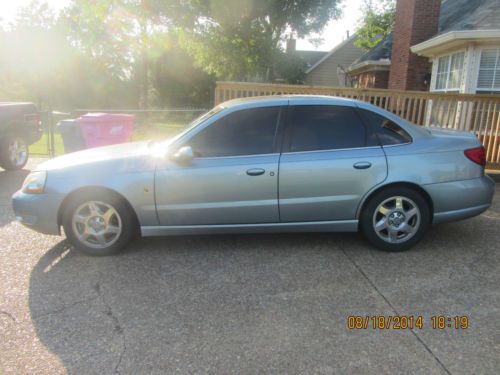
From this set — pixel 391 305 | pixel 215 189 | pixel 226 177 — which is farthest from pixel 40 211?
pixel 391 305

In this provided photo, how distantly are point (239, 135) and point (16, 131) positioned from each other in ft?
21.1

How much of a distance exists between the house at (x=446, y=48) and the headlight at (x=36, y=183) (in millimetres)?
9754

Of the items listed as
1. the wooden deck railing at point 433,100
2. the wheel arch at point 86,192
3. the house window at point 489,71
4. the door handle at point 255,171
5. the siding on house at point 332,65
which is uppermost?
the siding on house at point 332,65

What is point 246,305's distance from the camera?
3.37 m

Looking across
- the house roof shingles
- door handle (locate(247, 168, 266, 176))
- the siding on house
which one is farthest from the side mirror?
the siding on house

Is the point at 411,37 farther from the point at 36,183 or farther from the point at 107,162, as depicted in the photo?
the point at 36,183

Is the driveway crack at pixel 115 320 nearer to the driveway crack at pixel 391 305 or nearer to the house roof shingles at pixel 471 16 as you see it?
the driveway crack at pixel 391 305

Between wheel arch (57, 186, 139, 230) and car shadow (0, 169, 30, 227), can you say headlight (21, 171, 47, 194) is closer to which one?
wheel arch (57, 186, 139, 230)

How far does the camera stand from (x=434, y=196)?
435cm

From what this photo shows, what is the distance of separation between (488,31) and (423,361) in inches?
367

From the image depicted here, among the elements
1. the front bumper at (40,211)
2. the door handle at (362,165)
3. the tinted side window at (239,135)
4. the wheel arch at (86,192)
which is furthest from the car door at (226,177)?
the front bumper at (40,211)

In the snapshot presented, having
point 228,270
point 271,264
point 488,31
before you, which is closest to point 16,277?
point 228,270

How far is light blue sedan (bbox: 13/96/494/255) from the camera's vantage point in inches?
165

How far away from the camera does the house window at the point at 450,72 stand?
10820 mm
